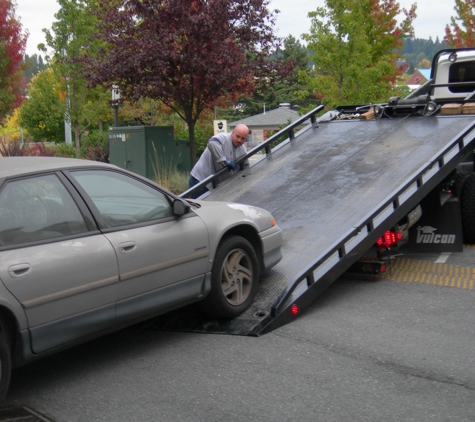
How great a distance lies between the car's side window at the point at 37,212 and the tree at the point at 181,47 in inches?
372

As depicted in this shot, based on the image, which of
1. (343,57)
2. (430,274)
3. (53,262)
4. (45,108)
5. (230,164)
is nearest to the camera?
(53,262)

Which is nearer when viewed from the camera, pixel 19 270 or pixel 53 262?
pixel 19 270

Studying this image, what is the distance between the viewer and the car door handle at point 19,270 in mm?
4242

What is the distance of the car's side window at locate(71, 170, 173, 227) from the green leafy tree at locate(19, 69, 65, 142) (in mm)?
18565

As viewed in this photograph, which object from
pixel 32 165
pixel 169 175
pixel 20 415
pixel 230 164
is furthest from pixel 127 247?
pixel 169 175

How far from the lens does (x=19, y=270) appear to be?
4.29 metres

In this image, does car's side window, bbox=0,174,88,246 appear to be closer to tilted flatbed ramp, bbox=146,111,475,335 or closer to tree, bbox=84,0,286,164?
tilted flatbed ramp, bbox=146,111,475,335

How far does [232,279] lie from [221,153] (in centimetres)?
337

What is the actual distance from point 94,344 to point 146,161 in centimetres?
1100

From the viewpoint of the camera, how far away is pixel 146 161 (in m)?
16.5

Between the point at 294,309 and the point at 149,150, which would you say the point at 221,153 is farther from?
the point at 149,150

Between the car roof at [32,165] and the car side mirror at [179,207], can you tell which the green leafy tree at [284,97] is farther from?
the car roof at [32,165]

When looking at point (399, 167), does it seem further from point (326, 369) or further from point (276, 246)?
point (326, 369)

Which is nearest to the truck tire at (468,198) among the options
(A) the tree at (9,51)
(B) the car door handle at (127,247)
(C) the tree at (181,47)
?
(B) the car door handle at (127,247)
